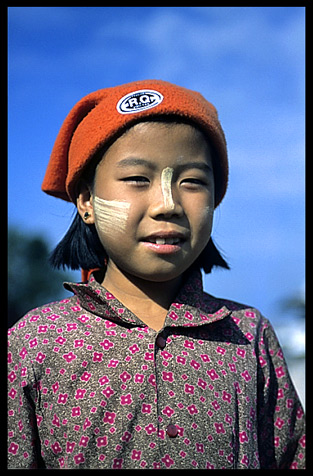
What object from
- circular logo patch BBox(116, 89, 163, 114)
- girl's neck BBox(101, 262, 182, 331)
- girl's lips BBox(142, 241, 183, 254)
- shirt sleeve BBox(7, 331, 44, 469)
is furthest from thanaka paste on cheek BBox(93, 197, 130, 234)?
shirt sleeve BBox(7, 331, 44, 469)

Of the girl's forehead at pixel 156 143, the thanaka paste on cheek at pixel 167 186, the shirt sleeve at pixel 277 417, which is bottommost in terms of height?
the shirt sleeve at pixel 277 417

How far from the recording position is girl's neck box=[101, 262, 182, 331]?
211cm

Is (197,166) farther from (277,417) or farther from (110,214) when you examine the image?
(277,417)

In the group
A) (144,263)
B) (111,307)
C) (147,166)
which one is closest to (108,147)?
(147,166)

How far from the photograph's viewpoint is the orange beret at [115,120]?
202 centimetres

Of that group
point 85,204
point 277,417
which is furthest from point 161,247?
point 277,417

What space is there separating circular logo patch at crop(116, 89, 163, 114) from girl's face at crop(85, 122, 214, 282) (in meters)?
0.06

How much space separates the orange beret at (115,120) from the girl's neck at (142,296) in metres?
0.40

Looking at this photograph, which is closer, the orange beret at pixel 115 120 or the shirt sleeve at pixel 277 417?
the orange beret at pixel 115 120

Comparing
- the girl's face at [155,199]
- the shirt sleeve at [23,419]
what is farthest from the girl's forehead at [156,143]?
the shirt sleeve at [23,419]

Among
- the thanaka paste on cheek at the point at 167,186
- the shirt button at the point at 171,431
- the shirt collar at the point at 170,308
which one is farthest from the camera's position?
the shirt collar at the point at 170,308

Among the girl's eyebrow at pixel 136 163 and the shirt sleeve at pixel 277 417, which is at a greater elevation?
the girl's eyebrow at pixel 136 163

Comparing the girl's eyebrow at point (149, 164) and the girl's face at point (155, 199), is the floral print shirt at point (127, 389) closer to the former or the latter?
the girl's face at point (155, 199)

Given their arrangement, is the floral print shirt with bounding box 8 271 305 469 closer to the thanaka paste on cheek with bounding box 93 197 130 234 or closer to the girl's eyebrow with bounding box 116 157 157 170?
the thanaka paste on cheek with bounding box 93 197 130 234
